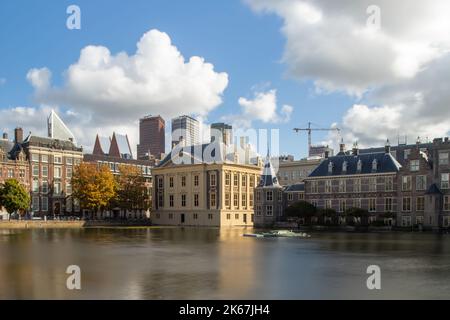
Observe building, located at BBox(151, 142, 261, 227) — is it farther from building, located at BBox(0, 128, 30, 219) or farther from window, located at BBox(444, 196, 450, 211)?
window, located at BBox(444, 196, 450, 211)

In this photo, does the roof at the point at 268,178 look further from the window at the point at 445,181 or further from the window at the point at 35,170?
the window at the point at 35,170

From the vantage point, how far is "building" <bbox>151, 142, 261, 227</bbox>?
110 meters

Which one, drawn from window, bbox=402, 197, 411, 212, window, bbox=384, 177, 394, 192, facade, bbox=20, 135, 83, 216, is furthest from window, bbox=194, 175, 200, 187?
window, bbox=402, 197, 411, 212

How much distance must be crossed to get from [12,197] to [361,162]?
62.5 meters

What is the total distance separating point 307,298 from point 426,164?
67.6 meters

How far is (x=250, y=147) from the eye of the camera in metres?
120

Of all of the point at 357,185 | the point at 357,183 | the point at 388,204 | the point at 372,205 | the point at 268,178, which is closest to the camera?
the point at 388,204

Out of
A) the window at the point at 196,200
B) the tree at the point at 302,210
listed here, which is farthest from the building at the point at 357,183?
the window at the point at 196,200

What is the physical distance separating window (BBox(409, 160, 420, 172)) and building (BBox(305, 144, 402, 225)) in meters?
2.43

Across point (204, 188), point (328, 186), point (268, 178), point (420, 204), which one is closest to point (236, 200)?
point (204, 188)

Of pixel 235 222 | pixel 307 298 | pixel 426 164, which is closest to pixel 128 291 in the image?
pixel 307 298

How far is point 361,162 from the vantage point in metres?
91.1

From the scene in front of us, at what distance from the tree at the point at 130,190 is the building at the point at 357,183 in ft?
125

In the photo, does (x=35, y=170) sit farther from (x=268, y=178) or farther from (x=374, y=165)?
(x=374, y=165)
